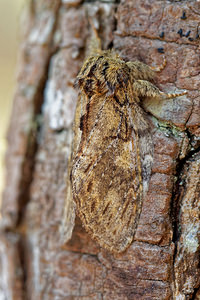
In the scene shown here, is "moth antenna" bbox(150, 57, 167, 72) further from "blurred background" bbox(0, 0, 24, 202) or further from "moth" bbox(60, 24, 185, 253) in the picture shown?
"blurred background" bbox(0, 0, 24, 202)

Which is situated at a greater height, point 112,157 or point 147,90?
point 147,90

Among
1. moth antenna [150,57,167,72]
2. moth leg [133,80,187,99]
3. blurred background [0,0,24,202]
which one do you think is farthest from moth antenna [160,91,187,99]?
blurred background [0,0,24,202]

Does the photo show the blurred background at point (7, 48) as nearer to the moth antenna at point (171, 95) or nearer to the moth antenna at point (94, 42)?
the moth antenna at point (94, 42)

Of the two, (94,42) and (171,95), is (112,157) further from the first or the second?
(94,42)

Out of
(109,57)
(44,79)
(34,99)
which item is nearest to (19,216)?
(34,99)

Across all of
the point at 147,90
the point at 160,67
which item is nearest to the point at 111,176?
the point at 147,90

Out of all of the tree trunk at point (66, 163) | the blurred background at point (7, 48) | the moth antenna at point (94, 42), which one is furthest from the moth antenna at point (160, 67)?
the blurred background at point (7, 48)

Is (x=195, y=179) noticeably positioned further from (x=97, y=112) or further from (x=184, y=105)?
(x=97, y=112)

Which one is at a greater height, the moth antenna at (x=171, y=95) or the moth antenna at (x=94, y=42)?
the moth antenna at (x=94, y=42)

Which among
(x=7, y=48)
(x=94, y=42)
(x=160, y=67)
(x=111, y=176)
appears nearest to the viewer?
(x=111, y=176)
